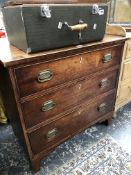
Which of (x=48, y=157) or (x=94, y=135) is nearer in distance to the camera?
(x=48, y=157)

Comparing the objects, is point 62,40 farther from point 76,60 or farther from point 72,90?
point 72,90

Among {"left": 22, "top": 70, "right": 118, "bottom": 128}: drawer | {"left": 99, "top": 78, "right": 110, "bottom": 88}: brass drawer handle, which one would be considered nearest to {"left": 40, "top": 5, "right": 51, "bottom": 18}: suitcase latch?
{"left": 22, "top": 70, "right": 118, "bottom": 128}: drawer

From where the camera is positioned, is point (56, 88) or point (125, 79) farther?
point (125, 79)

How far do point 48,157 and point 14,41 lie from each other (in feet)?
2.95

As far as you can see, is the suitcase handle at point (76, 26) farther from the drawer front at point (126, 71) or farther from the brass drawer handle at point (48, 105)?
the drawer front at point (126, 71)

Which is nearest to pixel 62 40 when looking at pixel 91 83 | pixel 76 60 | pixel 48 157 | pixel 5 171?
pixel 76 60

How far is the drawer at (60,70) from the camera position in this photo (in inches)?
31.9

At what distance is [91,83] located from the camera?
45.3 inches

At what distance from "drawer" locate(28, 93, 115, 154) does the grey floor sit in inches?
7.0

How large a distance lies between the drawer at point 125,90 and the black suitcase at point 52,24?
2.23ft

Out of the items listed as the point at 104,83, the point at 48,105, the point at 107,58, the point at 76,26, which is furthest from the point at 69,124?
the point at 76,26

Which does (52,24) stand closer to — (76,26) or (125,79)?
(76,26)

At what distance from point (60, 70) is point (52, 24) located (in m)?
0.25

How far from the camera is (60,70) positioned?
925 mm
